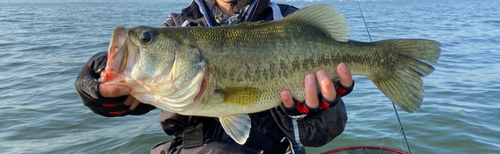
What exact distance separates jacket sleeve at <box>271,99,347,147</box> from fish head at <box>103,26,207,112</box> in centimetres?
77

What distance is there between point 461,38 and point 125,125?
13.8 metres

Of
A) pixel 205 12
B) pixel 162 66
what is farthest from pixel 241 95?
pixel 205 12

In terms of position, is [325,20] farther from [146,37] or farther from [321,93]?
[146,37]

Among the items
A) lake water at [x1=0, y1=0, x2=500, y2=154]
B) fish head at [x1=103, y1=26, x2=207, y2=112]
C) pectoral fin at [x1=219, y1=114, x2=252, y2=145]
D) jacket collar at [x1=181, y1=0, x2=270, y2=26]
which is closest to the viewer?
fish head at [x1=103, y1=26, x2=207, y2=112]

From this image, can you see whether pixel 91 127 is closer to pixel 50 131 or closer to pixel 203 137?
pixel 50 131

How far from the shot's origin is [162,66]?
6.78 feet

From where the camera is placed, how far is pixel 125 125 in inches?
274

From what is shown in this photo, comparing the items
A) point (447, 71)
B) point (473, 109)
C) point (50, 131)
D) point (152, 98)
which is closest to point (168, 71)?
point (152, 98)

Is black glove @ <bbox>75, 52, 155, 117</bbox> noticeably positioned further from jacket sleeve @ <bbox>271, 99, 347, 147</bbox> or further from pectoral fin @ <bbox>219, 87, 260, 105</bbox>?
jacket sleeve @ <bbox>271, 99, 347, 147</bbox>

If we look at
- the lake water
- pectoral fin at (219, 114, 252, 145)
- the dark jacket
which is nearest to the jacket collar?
the dark jacket

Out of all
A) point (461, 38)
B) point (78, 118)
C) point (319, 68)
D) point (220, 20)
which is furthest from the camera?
point (461, 38)

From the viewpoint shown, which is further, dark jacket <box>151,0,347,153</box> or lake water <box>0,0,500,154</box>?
lake water <box>0,0,500,154</box>

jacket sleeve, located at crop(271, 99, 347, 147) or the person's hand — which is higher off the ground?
the person's hand

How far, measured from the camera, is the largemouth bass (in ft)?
6.74
